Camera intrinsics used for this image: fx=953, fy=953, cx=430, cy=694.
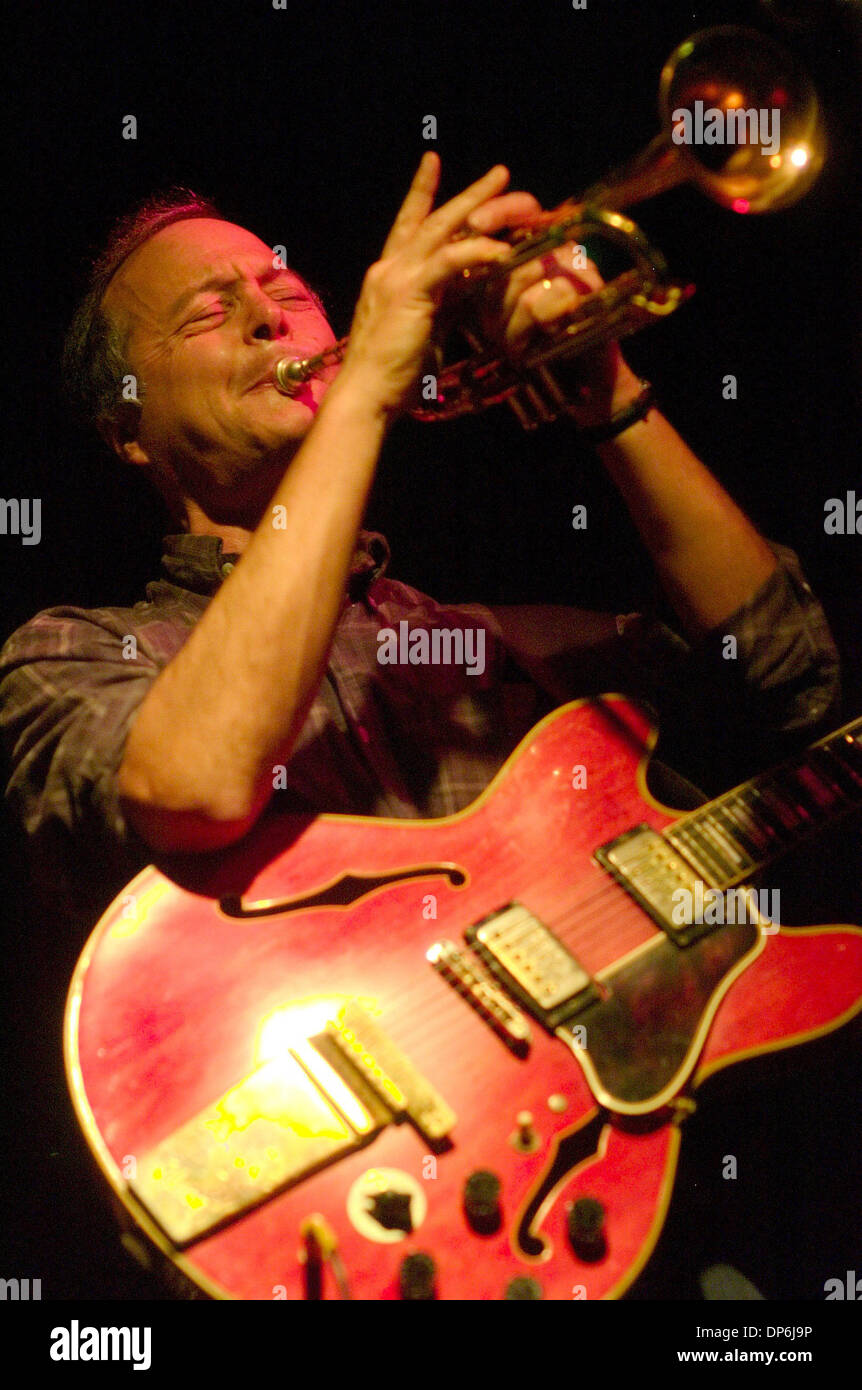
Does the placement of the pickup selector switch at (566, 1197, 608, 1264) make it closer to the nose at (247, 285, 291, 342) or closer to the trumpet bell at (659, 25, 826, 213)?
the trumpet bell at (659, 25, 826, 213)

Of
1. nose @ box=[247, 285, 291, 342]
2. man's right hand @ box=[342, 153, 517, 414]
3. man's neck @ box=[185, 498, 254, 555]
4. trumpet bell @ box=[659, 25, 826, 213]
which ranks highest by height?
trumpet bell @ box=[659, 25, 826, 213]

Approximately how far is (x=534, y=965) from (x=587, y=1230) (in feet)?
1.14

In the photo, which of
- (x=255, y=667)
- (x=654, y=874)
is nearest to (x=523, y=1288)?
(x=654, y=874)

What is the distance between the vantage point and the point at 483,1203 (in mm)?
1175

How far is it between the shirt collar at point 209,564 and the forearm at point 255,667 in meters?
0.55

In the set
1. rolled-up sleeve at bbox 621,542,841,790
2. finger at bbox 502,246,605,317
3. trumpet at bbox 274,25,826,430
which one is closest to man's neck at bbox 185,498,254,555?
trumpet at bbox 274,25,826,430

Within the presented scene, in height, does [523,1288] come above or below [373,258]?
below

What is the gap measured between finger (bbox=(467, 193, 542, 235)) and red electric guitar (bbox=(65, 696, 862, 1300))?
89cm

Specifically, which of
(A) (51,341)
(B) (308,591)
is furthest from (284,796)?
(A) (51,341)

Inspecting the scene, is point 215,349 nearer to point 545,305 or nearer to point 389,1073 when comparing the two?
point 545,305

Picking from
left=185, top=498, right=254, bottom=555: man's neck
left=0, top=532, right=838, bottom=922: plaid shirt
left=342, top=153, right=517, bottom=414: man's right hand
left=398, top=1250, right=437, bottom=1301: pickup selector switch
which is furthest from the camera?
left=185, top=498, right=254, bottom=555: man's neck

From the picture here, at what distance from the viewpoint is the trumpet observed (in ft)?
5.17

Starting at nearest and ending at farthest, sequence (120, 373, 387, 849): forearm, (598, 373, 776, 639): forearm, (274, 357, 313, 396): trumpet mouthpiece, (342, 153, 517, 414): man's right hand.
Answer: (120, 373, 387, 849): forearm → (342, 153, 517, 414): man's right hand → (598, 373, 776, 639): forearm → (274, 357, 313, 396): trumpet mouthpiece

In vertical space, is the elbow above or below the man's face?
below
